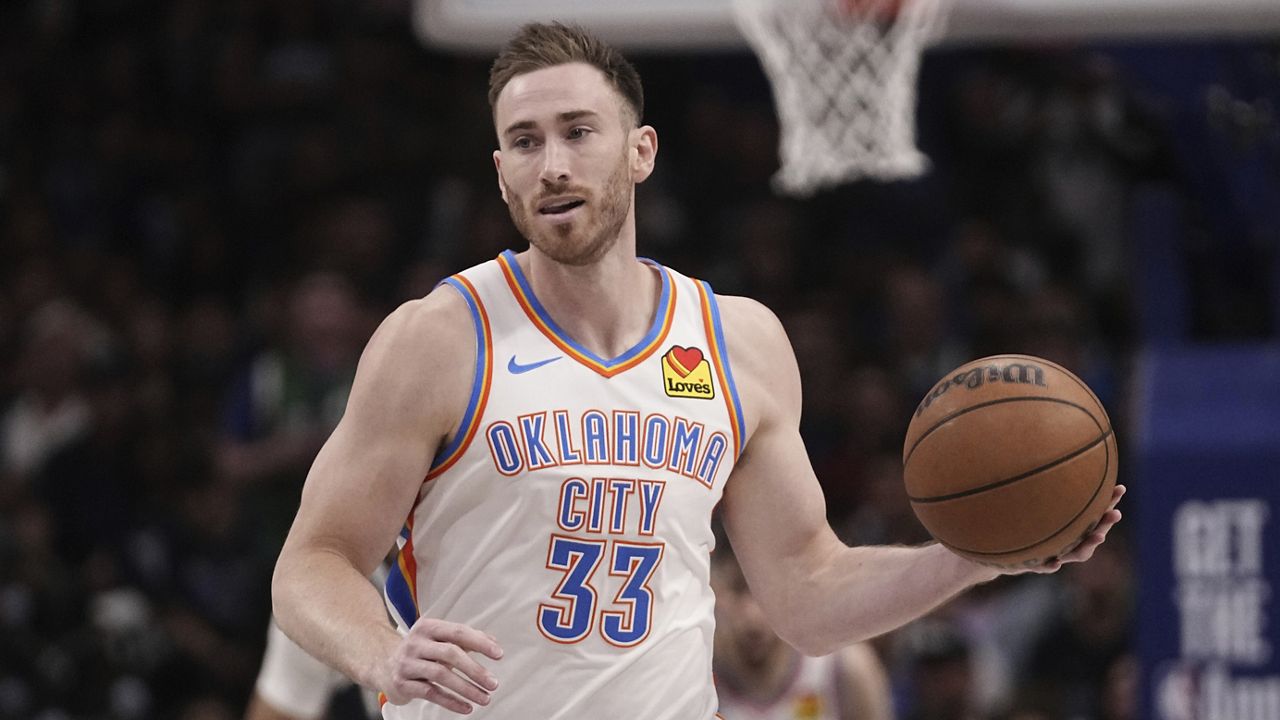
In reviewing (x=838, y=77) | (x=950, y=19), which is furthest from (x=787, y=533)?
(x=838, y=77)

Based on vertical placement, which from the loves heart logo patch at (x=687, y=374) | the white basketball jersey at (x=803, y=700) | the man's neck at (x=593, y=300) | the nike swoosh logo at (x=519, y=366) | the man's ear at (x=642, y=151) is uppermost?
the man's ear at (x=642, y=151)

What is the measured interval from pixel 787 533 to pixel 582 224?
2.74 ft

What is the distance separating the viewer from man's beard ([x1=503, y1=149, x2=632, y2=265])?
385 cm

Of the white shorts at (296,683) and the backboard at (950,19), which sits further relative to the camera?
the backboard at (950,19)

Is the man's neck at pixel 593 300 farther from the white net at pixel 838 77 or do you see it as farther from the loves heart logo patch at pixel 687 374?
the white net at pixel 838 77

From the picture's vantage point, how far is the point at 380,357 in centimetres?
372

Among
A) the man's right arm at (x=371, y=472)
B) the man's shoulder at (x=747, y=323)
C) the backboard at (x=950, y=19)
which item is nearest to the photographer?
the man's right arm at (x=371, y=472)

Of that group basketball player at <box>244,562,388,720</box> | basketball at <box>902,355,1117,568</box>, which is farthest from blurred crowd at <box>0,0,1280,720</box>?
basketball at <box>902,355,1117,568</box>

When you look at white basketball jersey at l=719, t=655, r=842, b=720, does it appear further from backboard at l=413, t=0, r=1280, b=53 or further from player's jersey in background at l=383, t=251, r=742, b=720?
player's jersey in background at l=383, t=251, r=742, b=720

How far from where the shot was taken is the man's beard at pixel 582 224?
3854 mm

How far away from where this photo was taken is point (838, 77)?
7172 mm

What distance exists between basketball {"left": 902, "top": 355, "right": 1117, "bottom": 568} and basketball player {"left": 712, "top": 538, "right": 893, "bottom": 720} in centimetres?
308

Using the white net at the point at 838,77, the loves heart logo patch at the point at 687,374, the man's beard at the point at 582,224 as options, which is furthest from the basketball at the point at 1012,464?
the white net at the point at 838,77

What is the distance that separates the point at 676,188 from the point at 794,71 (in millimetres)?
3894
